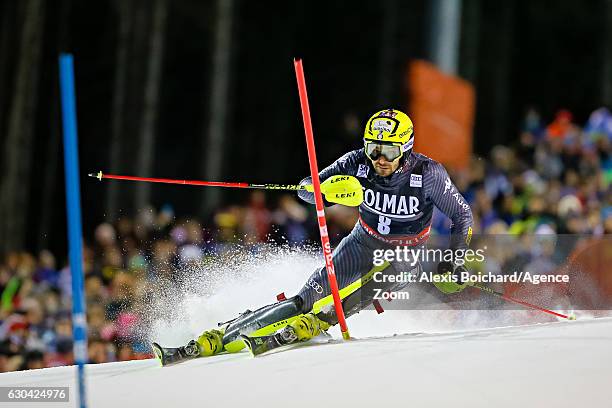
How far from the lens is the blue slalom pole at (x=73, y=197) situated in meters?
5.14

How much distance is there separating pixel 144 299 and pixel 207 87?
31.0ft

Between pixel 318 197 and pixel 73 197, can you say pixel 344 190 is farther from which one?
pixel 73 197

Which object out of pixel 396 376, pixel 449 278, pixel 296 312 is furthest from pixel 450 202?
pixel 396 376

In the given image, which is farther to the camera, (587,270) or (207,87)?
(207,87)

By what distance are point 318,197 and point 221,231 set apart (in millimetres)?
2604

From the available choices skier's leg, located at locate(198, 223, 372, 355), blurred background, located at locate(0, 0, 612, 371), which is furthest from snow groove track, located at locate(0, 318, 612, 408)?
blurred background, located at locate(0, 0, 612, 371)

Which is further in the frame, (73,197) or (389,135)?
(389,135)

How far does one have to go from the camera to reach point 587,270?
7.52 metres

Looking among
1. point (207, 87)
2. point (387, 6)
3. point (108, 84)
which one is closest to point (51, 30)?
point (108, 84)

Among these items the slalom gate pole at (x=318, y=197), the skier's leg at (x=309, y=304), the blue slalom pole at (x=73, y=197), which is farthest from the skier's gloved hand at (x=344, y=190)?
the blue slalom pole at (x=73, y=197)

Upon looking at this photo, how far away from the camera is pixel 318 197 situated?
22.9ft

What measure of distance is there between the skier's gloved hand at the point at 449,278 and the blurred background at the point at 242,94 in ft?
11.7

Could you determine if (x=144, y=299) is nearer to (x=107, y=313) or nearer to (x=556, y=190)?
(x=107, y=313)

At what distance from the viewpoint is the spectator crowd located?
8586mm
